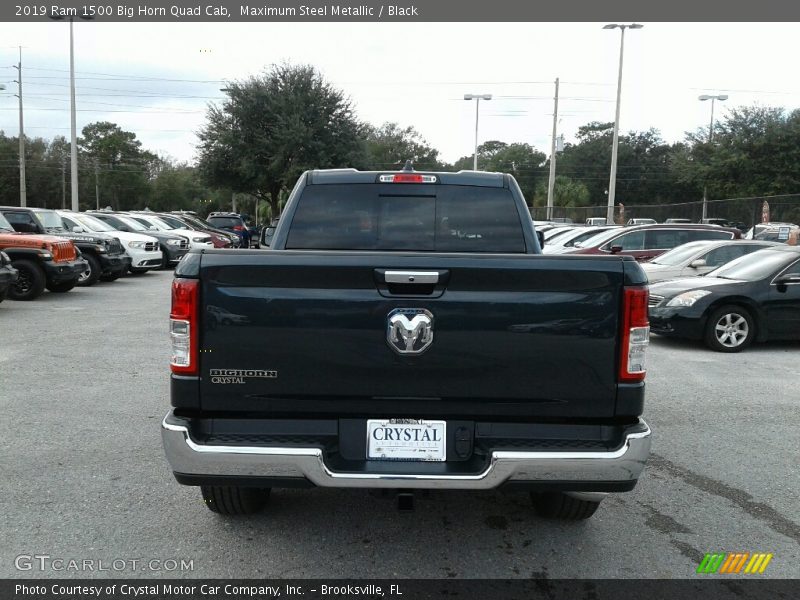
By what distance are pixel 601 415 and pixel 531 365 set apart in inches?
16.2

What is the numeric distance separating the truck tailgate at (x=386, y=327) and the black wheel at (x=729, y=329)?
7399mm

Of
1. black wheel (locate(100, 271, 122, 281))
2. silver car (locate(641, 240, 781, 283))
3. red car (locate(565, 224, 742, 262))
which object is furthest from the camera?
black wheel (locate(100, 271, 122, 281))

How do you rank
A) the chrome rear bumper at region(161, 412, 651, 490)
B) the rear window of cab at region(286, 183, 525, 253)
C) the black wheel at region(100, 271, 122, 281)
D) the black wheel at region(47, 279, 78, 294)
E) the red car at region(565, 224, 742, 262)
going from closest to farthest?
the chrome rear bumper at region(161, 412, 651, 490) → the rear window of cab at region(286, 183, 525, 253) → the black wheel at region(47, 279, 78, 294) → the red car at region(565, 224, 742, 262) → the black wheel at region(100, 271, 122, 281)

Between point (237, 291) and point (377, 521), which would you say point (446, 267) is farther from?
point (377, 521)

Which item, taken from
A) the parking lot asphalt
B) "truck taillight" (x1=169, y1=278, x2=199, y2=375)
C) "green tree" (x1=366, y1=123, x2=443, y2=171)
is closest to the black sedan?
the parking lot asphalt

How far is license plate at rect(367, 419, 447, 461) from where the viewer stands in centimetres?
321

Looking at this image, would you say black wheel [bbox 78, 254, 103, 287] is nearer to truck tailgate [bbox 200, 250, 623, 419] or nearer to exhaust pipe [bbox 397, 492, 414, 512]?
truck tailgate [bbox 200, 250, 623, 419]

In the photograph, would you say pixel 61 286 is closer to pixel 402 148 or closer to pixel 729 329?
pixel 729 329

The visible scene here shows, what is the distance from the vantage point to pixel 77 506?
13.8ft

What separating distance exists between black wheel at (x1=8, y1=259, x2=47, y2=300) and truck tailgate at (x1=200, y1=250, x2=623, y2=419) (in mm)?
12186

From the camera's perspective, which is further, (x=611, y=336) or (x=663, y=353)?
(x=663, y=353)

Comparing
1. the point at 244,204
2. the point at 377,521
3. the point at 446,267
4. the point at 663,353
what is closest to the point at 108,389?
the point at 377,521

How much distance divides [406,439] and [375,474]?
22cm

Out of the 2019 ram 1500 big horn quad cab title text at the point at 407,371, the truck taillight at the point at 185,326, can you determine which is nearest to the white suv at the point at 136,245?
the truck taillight at the point at 185,326
